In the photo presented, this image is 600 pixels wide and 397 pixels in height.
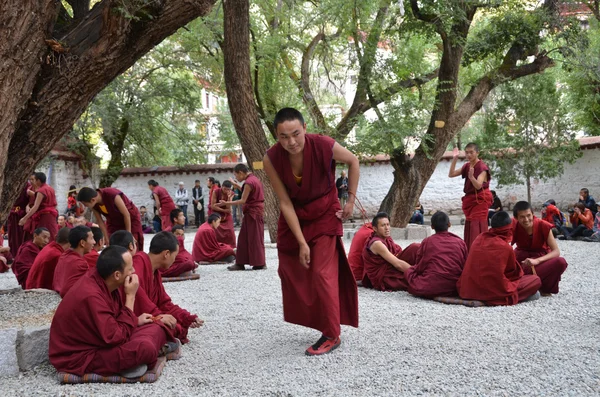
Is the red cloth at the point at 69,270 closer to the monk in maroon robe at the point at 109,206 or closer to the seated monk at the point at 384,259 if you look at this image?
the monk in maroon robe at the point at 109,206

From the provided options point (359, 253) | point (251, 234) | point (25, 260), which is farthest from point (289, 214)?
point (251, 234)

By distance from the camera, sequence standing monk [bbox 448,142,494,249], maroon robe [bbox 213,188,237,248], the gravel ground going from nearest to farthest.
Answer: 1. the gravel ground
2. standing monk [bbox 448,142,494,249]
3. maroon robe [bbox 213,188,237,248]

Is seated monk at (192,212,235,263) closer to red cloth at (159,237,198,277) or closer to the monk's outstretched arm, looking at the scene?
red cloth at (159,237,198,277)

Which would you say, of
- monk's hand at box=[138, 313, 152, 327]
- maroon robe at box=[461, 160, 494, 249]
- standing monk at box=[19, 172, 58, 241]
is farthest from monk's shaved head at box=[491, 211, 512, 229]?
standing monk at box=[19, 172, 58, 241]

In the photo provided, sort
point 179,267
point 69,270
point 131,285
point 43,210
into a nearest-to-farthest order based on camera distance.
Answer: point 131,285
point 69,270
point 179,267
point 43,210

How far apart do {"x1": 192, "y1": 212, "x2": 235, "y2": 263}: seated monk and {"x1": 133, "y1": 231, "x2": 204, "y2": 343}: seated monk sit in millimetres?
5051

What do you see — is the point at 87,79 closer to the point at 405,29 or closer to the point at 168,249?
the point at 168,249

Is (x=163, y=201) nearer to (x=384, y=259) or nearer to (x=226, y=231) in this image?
(x=226, y=231)

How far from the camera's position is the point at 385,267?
6.41m

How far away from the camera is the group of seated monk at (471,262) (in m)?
5.43

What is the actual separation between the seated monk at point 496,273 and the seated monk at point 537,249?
0.23 meters

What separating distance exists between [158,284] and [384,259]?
2.70 m

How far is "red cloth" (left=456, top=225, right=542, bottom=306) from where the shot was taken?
17.7 feet

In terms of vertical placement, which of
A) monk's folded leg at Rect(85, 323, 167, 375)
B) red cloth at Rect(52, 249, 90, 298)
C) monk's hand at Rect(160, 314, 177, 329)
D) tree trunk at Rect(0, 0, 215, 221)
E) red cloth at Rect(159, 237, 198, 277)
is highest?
tree trunk at Rect(0, 0, 215, 221)
